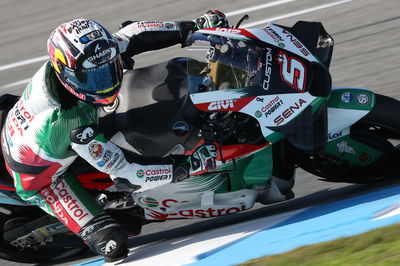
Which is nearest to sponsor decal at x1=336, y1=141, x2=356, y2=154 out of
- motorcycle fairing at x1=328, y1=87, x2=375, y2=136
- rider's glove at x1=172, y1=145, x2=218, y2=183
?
motorcycle fairing at x1=328, y1=87, x2=375, y2=136

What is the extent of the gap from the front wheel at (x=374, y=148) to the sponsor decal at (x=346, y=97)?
0.56 ft

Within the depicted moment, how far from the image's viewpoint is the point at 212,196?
5.90m

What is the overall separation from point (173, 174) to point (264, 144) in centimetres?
68

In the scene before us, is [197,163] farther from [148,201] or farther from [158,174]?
[148,201]

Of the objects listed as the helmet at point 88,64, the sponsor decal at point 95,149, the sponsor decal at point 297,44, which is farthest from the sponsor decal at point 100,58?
the sponsor decal at point 297,44

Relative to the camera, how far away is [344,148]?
5.75 m

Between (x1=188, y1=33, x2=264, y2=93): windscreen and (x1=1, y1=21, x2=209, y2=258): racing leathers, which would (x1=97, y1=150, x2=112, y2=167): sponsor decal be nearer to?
(x1=1, y1=21, x2=209, y2=258): racing leathers

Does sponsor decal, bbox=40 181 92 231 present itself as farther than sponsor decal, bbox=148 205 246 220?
No

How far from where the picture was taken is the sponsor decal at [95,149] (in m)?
5.27

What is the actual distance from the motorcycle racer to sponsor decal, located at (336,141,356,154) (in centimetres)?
96

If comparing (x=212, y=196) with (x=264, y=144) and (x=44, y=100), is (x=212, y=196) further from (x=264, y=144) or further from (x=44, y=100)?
(x=44, y=100)

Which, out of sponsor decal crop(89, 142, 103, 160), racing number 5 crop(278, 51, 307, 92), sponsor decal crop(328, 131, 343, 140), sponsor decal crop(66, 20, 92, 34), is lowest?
sponsor decal crop(328, 131, 343, 140)

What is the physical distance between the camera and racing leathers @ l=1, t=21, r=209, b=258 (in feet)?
17.5

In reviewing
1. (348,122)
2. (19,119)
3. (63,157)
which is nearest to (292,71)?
(348,122)
